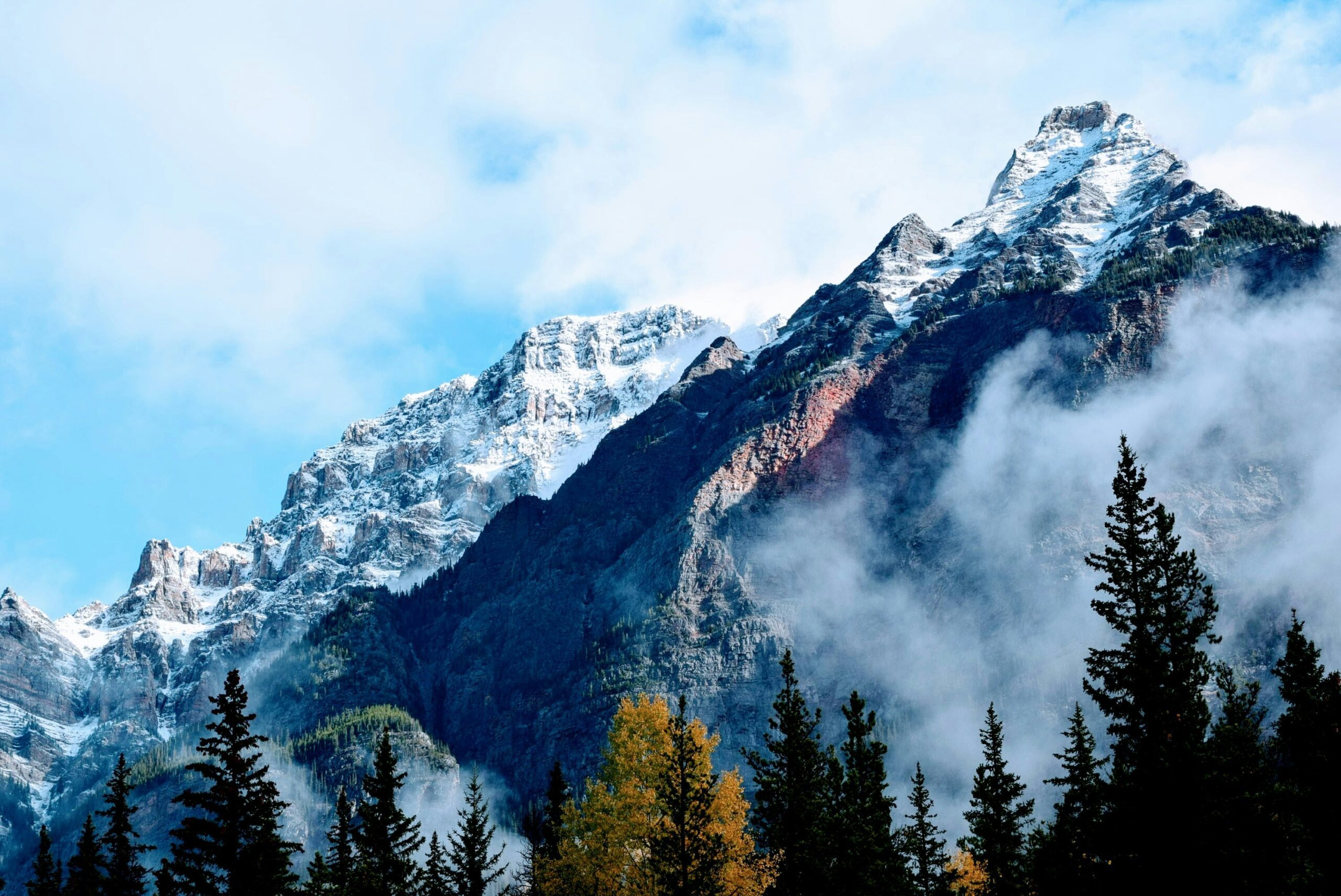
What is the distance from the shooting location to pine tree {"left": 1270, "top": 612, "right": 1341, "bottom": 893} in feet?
173

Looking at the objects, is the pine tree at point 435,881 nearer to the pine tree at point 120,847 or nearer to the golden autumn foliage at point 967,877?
the pine tree at point 120,847

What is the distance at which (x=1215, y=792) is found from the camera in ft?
136

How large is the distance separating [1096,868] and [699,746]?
57.8 feet

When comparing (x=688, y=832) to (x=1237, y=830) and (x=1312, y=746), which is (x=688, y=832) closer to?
(x=1237, y=830)

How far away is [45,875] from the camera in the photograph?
8312cm

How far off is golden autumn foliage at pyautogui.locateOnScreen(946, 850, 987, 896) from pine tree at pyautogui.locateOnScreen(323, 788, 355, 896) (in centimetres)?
3207

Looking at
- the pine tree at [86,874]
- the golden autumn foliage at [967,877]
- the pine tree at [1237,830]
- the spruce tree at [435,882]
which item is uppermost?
the pine tree at [86,874]

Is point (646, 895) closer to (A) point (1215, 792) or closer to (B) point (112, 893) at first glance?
(A) point (1215, 792)

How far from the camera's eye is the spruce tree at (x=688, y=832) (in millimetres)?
51969

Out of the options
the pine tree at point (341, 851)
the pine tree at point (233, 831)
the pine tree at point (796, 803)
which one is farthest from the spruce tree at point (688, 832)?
the pine tree at point (341, 851)

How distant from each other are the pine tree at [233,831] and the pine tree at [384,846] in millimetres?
15074

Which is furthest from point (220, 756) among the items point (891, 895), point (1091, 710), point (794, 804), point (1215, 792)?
point (1091, 710)

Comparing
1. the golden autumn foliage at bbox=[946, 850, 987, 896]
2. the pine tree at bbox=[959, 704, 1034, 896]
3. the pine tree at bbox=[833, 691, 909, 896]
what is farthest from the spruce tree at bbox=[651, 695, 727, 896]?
the golden autumn foliage at bbox=[946, 850, 987, 896]

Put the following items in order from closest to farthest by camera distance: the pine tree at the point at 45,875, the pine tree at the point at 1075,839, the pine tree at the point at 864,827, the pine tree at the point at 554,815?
the pine tree at the point at 1075,839, the pine tree at the point at 864,827, the pine tree at the point at 554,815, the pine tree at the point at 45,875
